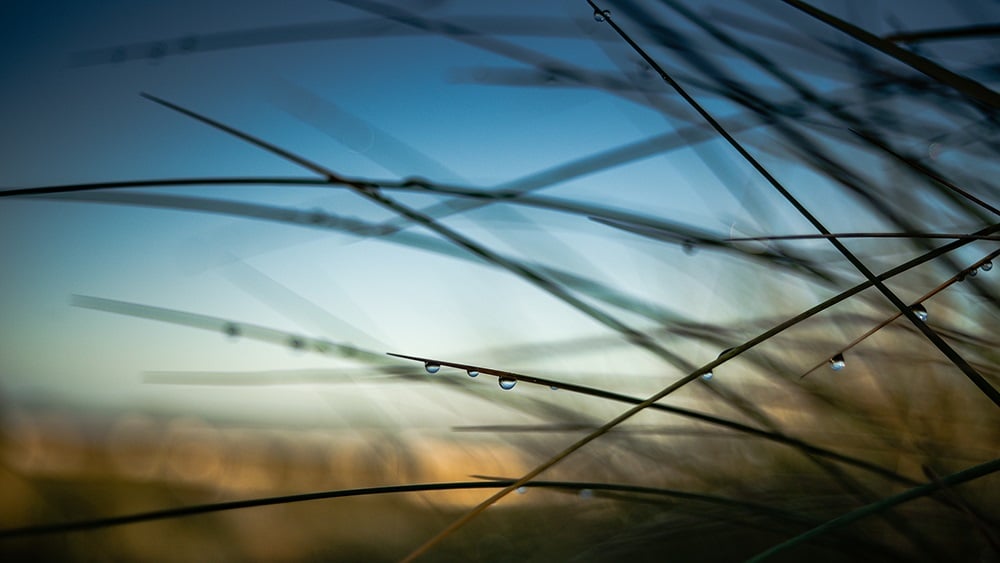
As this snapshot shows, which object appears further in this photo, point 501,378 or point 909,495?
point 501,378

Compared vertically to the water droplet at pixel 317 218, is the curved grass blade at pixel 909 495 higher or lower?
lower

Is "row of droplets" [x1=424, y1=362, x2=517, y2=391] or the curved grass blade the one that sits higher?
"row of droplets" [x1=424, y1=362, x2=517, y2=391]

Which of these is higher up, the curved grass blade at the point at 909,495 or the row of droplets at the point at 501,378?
the row of droplets at the point at 501,378

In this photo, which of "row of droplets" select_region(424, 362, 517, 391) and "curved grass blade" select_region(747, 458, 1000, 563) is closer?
"curved grass blade" select_region(747, 458, 1000, 563)

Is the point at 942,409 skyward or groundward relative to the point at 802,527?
skyward

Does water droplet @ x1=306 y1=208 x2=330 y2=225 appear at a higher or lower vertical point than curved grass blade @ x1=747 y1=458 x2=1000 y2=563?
higher

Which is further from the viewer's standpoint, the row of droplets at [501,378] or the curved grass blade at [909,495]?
the row of droplets at [501,378]

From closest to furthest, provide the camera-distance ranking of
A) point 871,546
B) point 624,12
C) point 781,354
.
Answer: point 871,546 < point 624,12 < point 781,354

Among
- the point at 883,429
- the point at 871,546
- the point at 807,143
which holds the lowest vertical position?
the point at 871,546

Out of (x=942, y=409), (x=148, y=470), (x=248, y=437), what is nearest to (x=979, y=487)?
(x=942, y=409)

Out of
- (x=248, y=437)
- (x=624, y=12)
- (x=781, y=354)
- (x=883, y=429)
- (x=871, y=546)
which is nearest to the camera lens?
(x=871, y=546)

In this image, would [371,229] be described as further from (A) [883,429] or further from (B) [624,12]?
(A) [883,429]
